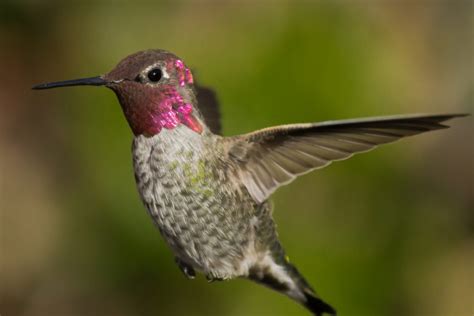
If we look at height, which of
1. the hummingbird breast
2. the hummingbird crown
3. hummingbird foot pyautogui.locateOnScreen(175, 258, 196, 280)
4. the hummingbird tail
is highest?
the hummingbird crown

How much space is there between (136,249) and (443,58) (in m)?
2.46

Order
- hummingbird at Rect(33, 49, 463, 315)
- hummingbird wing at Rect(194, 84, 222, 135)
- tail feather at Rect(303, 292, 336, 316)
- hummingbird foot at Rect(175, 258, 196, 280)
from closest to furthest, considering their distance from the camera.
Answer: hummingbird at Rect(33, 49, 463, 315) < hummingbird foot at Rect(175, 258, 196, 280) < hummingbird wing at Rect(194, 84, 222, 135) < tail feather at Rect(303, 292, 336, 316)

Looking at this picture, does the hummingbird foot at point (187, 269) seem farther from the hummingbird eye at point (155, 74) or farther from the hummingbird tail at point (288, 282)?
the hummingbird eye at point (155, 74)

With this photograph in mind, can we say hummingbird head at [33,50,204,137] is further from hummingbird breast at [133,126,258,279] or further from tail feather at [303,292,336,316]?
tail feather at [303,292,336,316]

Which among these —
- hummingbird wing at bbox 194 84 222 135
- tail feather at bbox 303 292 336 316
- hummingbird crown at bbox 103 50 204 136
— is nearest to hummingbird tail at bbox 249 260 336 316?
tail feather at bbox 303 292 336 316

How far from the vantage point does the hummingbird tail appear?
228cm

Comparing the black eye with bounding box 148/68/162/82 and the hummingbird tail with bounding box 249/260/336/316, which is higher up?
the black eye with bounding box 148/68/162/82

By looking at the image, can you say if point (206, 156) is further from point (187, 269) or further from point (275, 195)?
point (275, 195)

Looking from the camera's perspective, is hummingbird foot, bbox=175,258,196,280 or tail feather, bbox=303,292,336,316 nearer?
hummingbird foot, bbox=175,258,196,280

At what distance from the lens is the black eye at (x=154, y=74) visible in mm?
1691

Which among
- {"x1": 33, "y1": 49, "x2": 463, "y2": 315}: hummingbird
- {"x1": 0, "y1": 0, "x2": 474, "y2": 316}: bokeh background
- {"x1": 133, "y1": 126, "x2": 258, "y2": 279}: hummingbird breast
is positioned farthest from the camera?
{"x1": 0, "y1": 0, "x2": 474, "y2": 316}: bokeh background

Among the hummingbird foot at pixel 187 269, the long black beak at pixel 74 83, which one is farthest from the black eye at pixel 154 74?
the hummingbird foot at pixel 187 269

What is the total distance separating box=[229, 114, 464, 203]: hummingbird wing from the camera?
1.70m

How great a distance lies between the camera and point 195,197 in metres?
1.87
